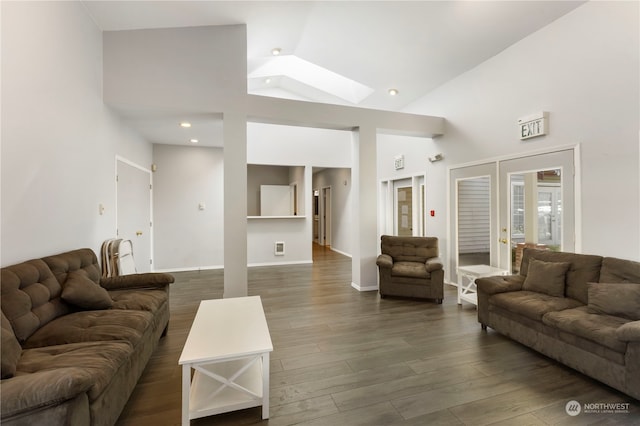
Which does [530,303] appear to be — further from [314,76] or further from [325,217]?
[325,217]

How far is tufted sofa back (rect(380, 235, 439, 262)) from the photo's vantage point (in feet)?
14.3

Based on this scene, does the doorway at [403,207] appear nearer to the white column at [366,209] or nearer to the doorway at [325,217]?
the white column at [366,209]

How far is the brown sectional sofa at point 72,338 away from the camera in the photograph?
1206mm

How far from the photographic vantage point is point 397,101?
583 cm

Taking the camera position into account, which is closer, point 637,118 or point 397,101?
point 637,118

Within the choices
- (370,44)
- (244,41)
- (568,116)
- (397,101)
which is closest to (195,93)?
(244,41)

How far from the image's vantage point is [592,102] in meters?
2.90

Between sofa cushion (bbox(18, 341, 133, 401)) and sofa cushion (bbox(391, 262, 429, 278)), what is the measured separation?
3.21 m

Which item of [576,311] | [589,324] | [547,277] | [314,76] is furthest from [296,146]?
[589,324]

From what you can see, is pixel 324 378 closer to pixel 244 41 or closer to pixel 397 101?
pixel 244 41

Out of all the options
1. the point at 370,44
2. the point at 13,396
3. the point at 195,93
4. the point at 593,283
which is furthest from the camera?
the point at 370,44

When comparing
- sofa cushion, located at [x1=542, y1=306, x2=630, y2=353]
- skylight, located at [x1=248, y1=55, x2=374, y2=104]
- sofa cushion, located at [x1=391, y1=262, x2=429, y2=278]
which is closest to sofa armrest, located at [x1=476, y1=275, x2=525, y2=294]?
sofa cushion, located at [x1=542, y1=306, x2=630, y2=353]

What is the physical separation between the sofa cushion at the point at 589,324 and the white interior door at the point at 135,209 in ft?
17.1

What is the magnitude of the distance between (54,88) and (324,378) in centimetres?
344
